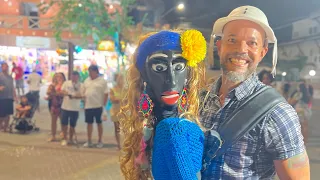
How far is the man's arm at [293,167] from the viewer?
1.14 meters

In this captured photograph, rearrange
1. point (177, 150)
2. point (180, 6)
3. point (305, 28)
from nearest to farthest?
point (177, 150) < point (305, 28) < point (180, 6)

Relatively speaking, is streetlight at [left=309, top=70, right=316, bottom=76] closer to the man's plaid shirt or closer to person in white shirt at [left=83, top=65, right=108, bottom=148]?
person in white shirt at [left=83, top=65, right=108, bottom=148]

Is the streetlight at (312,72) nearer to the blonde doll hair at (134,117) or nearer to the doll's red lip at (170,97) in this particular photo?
the blonde doll hair at (134,117)

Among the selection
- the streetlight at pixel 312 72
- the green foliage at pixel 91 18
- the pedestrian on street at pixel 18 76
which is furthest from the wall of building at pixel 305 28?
the pedestrian on street at pixel 18 76

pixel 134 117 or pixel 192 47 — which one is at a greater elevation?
pixel 192 47

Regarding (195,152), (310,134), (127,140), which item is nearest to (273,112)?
(195,152)

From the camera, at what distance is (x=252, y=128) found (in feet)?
3.77

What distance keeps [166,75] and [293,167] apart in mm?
602

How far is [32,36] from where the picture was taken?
11.0 m

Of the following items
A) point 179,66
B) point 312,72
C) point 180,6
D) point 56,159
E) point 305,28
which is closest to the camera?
point 179,66

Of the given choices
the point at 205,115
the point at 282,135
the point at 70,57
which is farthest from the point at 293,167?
the point at 70,57

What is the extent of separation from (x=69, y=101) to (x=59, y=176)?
1726 mm

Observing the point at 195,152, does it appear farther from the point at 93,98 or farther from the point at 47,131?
the point at 47,131

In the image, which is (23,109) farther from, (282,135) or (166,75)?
(282,135)
